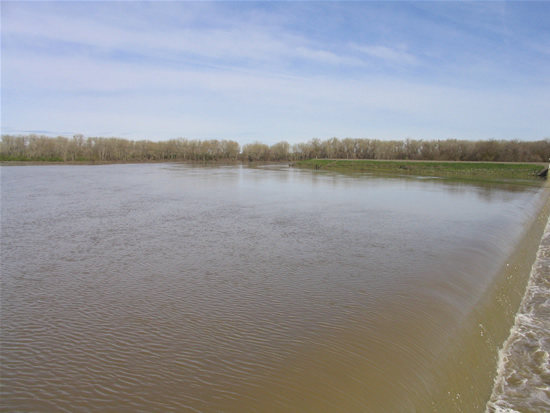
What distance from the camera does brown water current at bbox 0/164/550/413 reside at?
4.41m

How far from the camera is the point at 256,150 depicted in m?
129

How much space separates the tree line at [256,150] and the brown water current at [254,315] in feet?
246

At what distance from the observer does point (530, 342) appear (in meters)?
6.72

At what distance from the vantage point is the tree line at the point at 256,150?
76.9 metres

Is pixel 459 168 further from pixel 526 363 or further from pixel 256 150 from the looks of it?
pixel 256 150

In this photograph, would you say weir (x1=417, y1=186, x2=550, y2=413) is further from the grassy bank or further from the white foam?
the grassy bank

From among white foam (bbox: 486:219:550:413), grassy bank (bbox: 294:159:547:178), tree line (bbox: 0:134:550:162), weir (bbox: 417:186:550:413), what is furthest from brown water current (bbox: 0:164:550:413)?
tree line (bbox: 0:134:550:162)

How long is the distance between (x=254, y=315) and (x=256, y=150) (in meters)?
124

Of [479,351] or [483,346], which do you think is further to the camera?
[483,346]

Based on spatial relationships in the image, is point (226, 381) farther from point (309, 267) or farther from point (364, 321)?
point (309, 267)

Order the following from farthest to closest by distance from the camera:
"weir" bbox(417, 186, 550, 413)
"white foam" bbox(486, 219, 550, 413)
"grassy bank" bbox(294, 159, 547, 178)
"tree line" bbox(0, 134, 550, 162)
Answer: "tree line" bbox(0, 134, 550, 162) < "grassy bank" bbox(294, 159, 547, 178) < "white foam" bbox(486, 219, 550, 413) < "weir" bbox(417, 186, 550, 413)

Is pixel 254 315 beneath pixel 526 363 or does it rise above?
above

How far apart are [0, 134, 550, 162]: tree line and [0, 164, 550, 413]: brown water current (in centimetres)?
7508

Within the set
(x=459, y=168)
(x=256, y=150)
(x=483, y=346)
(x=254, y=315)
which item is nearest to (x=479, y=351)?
(x=483, y=346)
